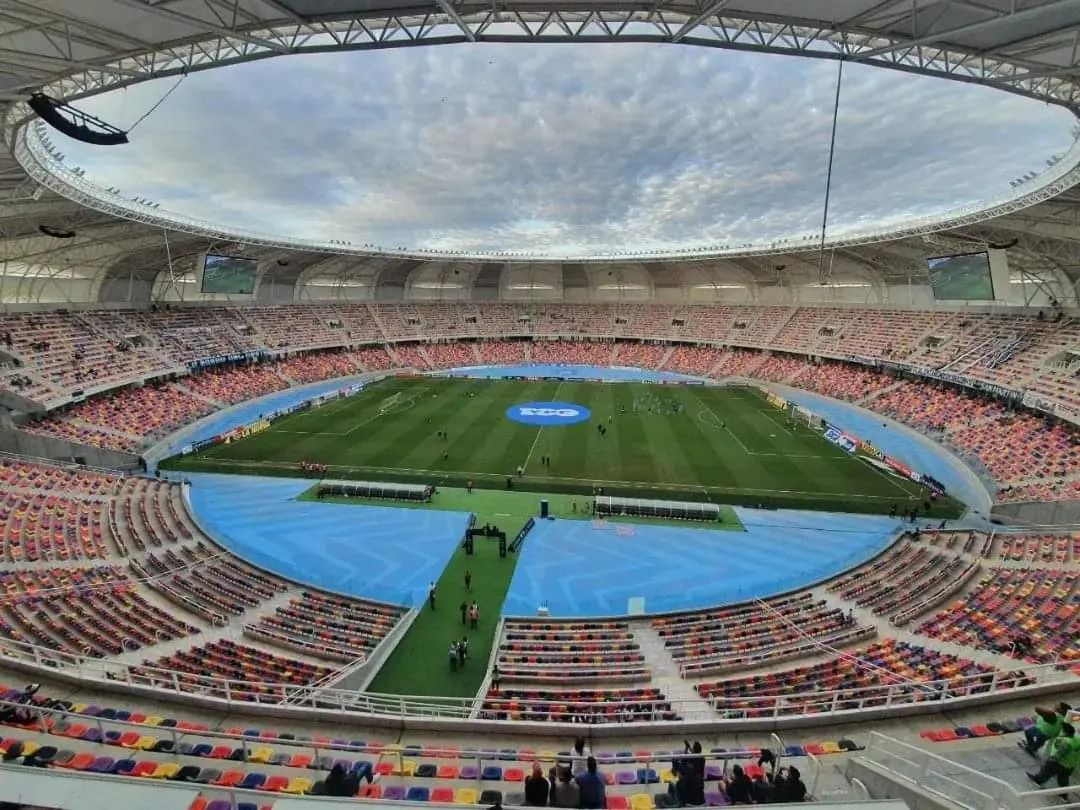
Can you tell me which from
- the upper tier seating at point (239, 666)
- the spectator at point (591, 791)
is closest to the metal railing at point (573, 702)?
the upper tier seating at point (239, 666)

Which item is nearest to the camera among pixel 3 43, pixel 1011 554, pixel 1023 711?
pixel 1023 711

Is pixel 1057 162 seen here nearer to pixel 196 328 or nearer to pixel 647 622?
pixel 647 622

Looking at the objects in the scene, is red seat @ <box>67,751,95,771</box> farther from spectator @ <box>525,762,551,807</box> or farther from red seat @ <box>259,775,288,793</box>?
spectator @ <box>525,762,551,807</box>

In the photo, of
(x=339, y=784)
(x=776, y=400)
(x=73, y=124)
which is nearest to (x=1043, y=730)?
(x=339, y=784)

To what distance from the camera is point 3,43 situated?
46.8 ft

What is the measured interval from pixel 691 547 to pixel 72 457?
35.0 meters

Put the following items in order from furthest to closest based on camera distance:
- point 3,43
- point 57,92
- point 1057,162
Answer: point 1057,162
point 57,92
point 3,43

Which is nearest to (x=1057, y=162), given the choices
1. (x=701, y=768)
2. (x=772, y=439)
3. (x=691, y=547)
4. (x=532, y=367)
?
(x=772, y=439)

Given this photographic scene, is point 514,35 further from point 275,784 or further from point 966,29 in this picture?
point 275,784

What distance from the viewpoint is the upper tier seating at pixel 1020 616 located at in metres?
13.9

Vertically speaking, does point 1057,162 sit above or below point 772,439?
above

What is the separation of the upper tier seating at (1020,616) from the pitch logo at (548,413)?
30128 millimetres

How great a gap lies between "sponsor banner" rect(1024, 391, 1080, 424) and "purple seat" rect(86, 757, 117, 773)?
41736 millimetres

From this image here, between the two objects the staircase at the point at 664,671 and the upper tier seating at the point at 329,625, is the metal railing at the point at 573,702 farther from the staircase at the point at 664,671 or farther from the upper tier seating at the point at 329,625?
the upper tier seating at the point at 329,625
